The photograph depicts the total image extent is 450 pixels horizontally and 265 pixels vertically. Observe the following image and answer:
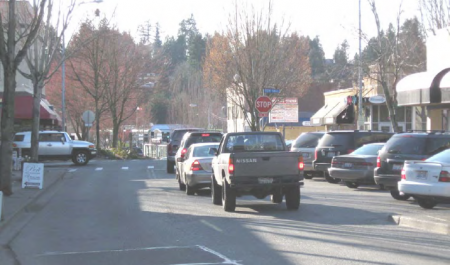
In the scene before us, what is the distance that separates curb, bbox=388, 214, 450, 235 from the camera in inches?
401

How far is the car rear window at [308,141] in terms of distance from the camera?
76.7 feet

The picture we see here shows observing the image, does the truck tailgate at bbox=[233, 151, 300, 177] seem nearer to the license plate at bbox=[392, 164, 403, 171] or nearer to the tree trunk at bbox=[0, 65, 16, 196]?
the license plate at bbox=[392, 164, 403, 171]

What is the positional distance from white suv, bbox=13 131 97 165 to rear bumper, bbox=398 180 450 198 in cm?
2266

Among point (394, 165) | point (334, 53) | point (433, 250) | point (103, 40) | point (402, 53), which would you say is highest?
point (334, 53)

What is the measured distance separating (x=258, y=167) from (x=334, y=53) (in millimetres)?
107822

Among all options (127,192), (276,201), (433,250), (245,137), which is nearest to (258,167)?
(245,137)

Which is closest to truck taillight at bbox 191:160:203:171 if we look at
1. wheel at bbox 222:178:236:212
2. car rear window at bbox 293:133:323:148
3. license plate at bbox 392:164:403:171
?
wheel at bbox 222:178:236:212

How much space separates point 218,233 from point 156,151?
1963 inches

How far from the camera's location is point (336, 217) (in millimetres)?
12117

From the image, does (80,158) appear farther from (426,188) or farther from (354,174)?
(426,188)

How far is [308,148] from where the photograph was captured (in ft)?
75.7

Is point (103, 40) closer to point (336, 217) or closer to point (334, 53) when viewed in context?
point (336, 217)

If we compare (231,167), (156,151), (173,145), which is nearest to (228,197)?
(231,167)

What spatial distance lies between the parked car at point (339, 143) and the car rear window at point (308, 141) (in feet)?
7.09
